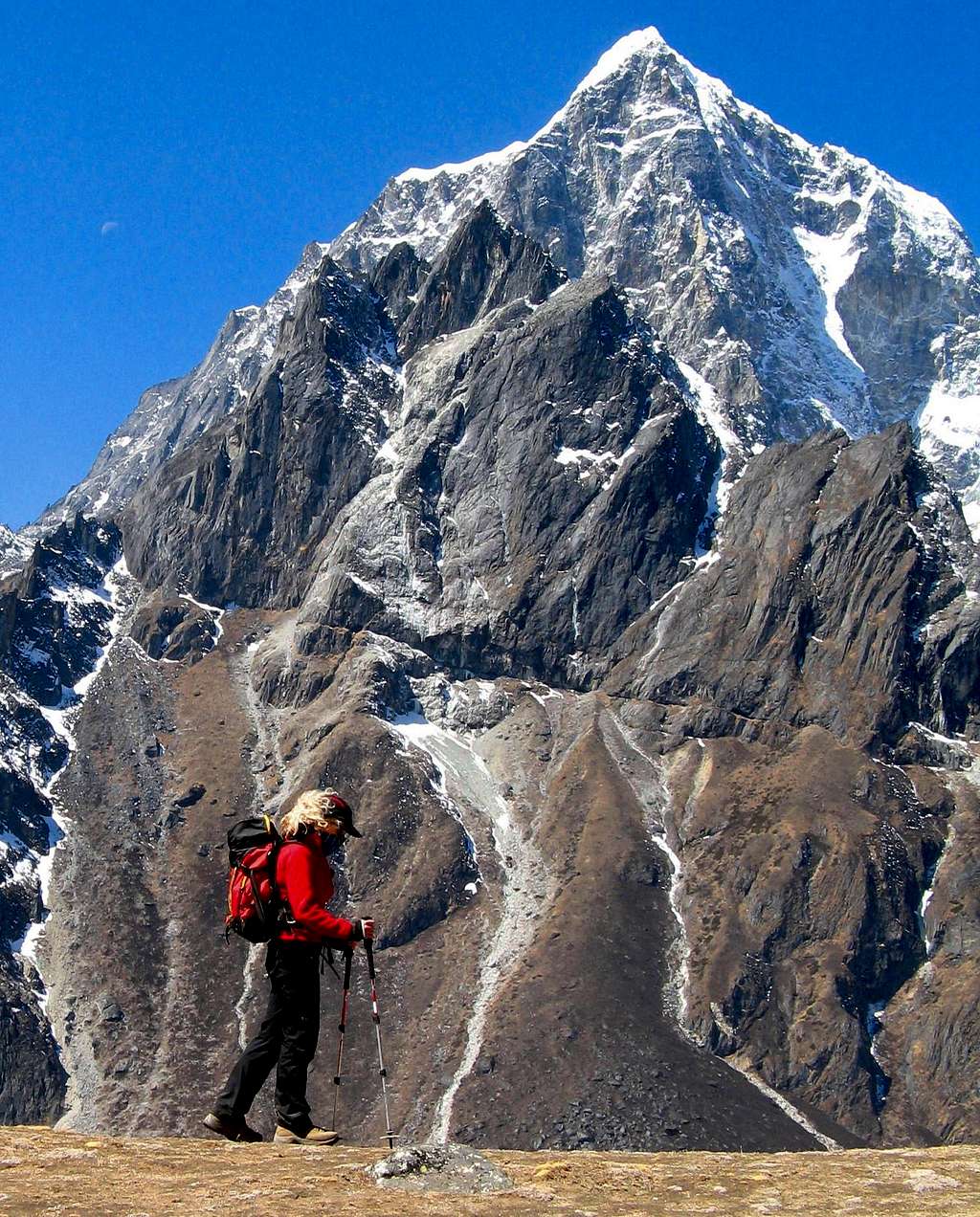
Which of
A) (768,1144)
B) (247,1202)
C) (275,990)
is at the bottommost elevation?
(768,1144)

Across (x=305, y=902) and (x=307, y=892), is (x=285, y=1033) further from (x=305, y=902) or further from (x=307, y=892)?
(x=307, y=892)

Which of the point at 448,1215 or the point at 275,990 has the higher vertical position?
the point at 275,990

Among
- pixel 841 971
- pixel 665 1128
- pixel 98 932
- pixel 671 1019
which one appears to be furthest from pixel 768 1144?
pixel 98 932

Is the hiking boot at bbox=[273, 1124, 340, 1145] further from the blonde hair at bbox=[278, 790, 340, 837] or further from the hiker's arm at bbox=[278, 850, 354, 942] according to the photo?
the blonde hair at bbox=[278, 790, 340, 837]

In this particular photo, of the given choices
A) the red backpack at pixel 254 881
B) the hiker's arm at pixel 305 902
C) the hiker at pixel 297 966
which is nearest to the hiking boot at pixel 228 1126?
the hiker at pixel 297 966

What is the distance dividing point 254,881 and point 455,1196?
5126 millimetres

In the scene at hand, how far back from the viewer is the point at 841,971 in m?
179

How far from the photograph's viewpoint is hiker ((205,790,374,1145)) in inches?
715

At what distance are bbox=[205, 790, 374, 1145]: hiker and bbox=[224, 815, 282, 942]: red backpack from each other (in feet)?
0.43

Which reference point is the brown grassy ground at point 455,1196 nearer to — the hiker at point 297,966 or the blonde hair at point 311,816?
the hiker at point 297,966

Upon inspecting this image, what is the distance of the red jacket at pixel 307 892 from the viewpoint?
18.0 metres

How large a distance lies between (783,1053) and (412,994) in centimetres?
→ 4921

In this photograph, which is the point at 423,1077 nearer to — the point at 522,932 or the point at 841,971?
the point at 522,932

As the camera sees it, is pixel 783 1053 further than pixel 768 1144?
Yes
